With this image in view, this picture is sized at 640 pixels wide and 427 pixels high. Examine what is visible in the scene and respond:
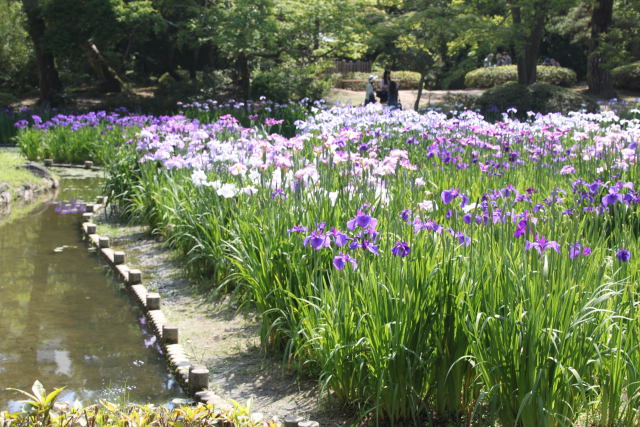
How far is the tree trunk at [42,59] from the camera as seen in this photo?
74.9 feet

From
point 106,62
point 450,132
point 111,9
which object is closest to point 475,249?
point 450,132

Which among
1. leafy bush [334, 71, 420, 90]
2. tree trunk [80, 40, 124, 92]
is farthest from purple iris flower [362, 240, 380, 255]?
leafy bush [334, 71, 420, 90]

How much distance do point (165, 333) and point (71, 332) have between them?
0.93 m

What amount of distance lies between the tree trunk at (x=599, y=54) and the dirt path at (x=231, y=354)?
18265mm

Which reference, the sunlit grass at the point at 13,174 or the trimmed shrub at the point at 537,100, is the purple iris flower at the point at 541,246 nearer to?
the sunlit grass at the point at 13,174

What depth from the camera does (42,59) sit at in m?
24.7

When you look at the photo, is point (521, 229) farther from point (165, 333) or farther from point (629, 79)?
point (629, 79)

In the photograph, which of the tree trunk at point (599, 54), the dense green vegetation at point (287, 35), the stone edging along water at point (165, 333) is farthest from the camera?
the tree trunk at point (599, 54)


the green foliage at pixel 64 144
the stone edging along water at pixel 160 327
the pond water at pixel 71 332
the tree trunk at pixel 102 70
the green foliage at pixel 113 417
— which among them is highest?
the tree trunk at pixel 102 70

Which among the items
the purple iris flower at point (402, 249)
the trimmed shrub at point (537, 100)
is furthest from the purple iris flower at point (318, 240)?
the trimmed shrub at point (537, 100)

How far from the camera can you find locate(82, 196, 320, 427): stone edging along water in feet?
12.2

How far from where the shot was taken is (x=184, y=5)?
70.8ft

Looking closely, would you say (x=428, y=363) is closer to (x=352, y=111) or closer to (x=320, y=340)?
(x=320, y=340)

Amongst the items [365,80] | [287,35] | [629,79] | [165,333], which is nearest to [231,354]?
[165,333]
